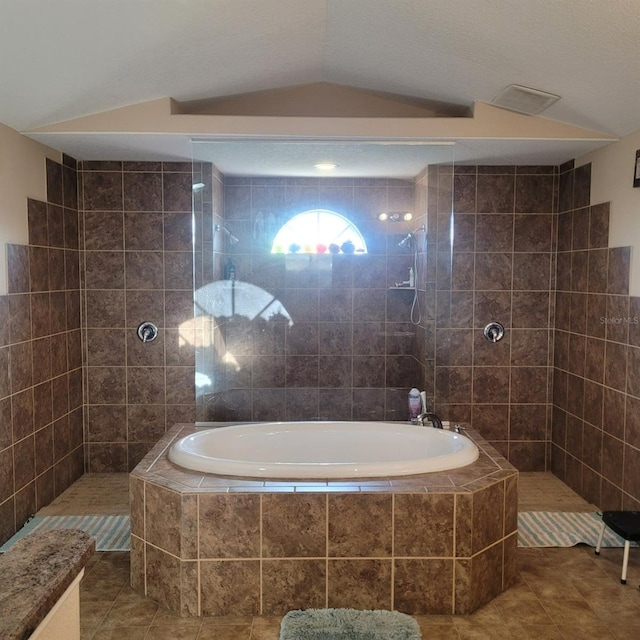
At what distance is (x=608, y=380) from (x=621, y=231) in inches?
33.0

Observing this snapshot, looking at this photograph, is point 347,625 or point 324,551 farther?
point 324,551

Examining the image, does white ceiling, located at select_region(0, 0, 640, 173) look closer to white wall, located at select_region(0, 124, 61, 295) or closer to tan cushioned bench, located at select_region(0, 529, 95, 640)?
white wall, located at select_region(0, 124, 61, 295)

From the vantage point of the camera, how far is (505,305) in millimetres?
4570

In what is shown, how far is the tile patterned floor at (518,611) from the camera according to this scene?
2576 millimetres

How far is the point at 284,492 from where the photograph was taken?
9.00ft

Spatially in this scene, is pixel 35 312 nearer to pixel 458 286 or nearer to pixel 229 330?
pixel 229 330

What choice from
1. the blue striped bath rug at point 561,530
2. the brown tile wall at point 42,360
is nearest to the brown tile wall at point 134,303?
the brown tile wall at point 42,360

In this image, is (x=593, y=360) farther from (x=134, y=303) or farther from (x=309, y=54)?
(x=134, y=303)

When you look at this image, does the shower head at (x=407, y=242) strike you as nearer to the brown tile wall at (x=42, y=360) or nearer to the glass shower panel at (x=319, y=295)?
the glass shower panel at (x=319, y=295)

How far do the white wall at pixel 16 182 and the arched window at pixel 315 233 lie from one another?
1.41m

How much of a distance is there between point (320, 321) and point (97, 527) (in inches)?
69.0

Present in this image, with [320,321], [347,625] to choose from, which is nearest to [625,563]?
[347,625]

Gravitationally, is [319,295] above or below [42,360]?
above

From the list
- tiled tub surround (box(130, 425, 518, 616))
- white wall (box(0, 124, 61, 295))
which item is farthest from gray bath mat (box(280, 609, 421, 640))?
white wall (box(0, 124, 61, 295))
